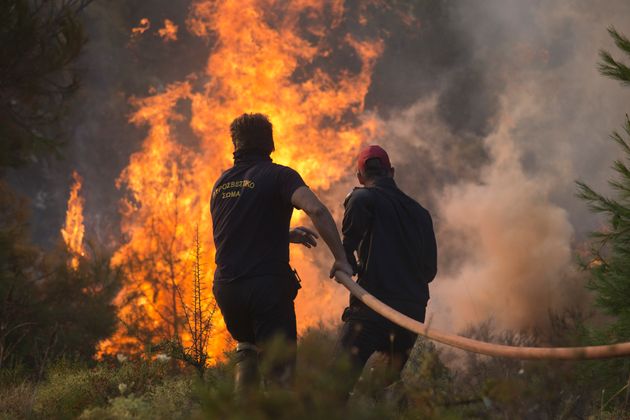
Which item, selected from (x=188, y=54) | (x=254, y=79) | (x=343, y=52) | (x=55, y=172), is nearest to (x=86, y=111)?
(x=55, y=172)

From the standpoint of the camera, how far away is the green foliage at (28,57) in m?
13.0

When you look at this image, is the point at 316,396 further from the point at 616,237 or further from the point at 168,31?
→ the point at 168,31

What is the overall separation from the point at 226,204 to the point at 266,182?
0.32 metres

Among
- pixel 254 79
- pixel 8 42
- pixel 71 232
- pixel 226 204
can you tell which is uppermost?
pixel 254 79

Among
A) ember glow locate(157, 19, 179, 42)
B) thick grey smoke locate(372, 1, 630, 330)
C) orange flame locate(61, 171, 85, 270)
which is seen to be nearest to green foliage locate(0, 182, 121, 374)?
orange flame locate(61, 171, 85, 270)

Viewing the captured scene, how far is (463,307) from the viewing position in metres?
20.6

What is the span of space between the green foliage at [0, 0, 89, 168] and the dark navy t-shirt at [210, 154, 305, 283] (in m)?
10.4

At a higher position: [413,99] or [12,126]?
[413,99]

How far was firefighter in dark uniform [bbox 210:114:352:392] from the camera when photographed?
4.12 m

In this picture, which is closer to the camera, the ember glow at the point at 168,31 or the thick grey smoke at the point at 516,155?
the thick grey smoke at the point at 516,155

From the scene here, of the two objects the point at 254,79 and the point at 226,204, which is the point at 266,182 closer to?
the point at 226,204

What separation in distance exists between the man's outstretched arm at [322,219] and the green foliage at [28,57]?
1072cm

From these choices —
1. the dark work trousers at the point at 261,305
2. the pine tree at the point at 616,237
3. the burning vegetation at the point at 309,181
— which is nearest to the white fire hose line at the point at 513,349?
the burning vegetation at the point at 309,181

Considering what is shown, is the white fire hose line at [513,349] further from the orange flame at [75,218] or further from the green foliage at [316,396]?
the orange flame at [75,218]
